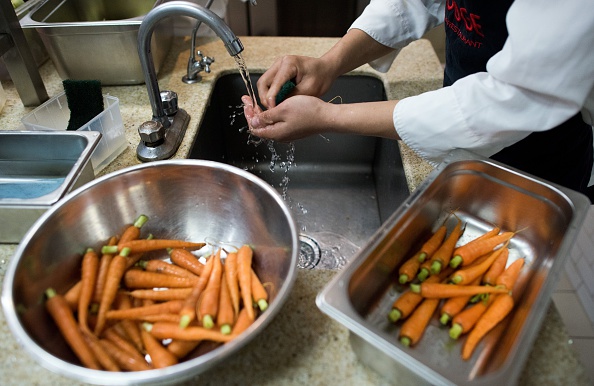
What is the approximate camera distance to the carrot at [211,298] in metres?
0.62

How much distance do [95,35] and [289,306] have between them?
0.92 meters

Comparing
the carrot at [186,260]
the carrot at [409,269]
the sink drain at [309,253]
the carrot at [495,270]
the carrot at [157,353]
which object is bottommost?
the sink drain at [309,253]

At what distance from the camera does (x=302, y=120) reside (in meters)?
0.94

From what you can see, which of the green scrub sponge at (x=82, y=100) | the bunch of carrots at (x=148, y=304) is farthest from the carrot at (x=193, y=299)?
the green scrub sponge at (x=82, y=100)

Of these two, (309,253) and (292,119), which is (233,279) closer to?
(292,119)

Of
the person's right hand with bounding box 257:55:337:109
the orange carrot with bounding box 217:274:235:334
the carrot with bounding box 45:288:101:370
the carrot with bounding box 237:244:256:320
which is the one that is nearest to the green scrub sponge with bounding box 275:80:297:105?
the person's right hand with bounding box 257:55:337:109

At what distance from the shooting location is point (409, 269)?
0.74m

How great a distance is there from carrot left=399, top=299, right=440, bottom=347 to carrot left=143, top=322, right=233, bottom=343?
26 cm

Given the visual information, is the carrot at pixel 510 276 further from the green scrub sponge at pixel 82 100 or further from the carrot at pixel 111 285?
the green scrub sponge at pixel 82 100

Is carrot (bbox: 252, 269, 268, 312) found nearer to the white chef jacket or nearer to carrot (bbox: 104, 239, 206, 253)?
carrot (bbox: 104, 239, 206, 253)

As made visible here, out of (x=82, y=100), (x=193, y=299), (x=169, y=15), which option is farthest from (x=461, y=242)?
(x=82, y=100)

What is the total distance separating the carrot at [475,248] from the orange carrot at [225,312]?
1.31 feet

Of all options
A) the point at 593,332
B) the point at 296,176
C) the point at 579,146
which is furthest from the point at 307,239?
the point at 593,332

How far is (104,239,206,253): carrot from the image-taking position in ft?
2.46
